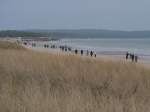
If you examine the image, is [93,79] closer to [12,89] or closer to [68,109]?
[12,89]

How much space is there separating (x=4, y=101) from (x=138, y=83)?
4.38 meters

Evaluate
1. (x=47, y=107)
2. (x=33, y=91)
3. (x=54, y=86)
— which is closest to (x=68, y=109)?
(x=47, y=107)

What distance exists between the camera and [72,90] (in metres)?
7.61

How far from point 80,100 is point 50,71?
475 cm

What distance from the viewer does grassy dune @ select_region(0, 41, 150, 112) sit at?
6239mm

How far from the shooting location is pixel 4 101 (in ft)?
21.2

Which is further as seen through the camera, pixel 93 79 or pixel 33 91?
pixel 93 79

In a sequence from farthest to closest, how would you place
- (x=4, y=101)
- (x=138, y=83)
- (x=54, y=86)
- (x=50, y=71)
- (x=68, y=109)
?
(x=50, y=71)
(x=138, y=83)
(x=54, y=86)
(x=4, y=101)
(x=68, y=109)

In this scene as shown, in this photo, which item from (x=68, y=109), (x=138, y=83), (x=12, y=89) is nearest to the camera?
(x=68, y=109)

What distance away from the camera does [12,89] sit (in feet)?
25.1

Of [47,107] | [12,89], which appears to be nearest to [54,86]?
[12,89]

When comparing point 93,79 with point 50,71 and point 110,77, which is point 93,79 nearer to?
point 110,77

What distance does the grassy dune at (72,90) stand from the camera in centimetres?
624

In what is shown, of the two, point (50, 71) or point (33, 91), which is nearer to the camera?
point (33, 91)
